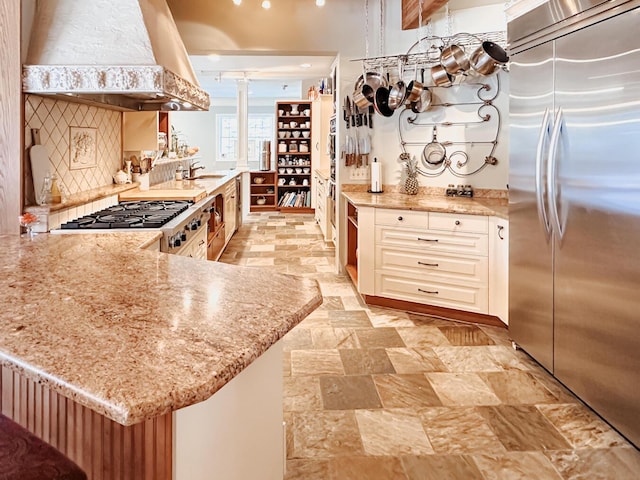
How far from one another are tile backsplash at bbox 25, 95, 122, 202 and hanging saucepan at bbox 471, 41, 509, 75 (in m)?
2.71

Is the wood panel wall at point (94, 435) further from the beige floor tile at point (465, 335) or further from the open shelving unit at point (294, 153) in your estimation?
the open shelving unit at point (294, 153)

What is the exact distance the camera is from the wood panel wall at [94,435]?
38.9 inches

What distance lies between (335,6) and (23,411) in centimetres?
427

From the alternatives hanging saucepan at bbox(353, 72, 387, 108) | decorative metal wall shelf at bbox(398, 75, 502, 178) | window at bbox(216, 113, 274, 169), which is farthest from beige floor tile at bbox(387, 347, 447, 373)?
window at bbox(216, 113, 274, 169)

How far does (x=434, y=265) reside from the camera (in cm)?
370

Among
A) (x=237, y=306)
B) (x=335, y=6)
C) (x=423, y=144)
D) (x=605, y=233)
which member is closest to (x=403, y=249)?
(x=423, y=144)

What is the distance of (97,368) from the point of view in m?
0.86

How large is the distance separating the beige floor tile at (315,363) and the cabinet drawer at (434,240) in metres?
1.08

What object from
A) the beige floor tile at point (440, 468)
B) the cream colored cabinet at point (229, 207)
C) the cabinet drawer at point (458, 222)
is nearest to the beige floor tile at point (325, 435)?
the beige floor tile at point (440, 468)

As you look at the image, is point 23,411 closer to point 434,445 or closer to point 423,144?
point 434,445

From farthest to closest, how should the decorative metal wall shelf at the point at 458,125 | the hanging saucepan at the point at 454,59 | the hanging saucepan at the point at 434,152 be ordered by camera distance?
1. the hanging saucepan at the point at 434,152
2. the decorative metal wall shelf at the point at 458,125
3. the hanging saucepan at the point at 454,59

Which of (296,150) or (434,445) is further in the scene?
(296,150)

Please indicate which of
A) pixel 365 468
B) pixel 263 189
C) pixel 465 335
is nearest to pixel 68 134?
pixel 365 468

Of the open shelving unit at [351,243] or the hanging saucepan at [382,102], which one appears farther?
the open shelving unit at [351,243]
